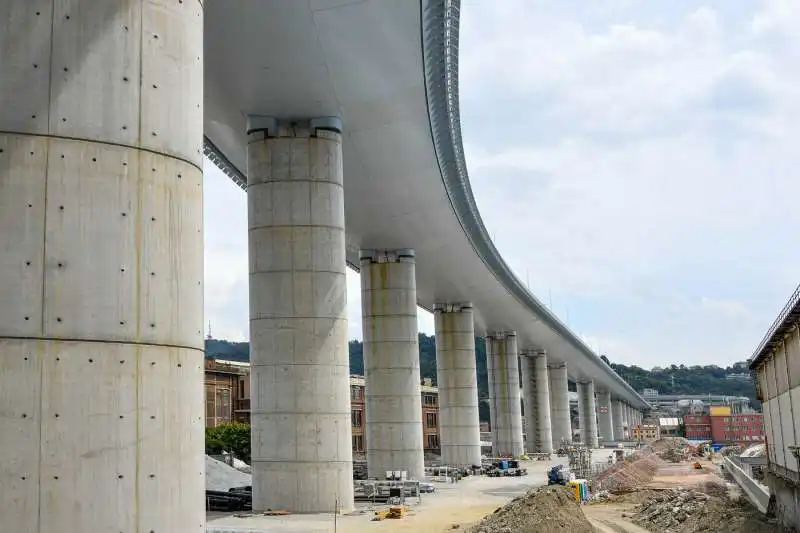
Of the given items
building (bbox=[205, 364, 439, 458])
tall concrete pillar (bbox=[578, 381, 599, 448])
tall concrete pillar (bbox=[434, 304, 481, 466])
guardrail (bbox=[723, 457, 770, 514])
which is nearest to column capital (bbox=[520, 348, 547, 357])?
building (bbox=[205, 364, 439, 458])

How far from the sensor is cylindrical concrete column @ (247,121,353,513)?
2889 cm

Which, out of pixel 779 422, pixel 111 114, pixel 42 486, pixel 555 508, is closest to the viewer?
pixel 42 486

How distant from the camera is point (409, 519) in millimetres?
30578

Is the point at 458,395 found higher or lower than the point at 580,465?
higher

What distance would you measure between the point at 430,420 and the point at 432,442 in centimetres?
336

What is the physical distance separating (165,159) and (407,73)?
1717 centimetres

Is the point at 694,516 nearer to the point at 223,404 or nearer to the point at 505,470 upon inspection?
the point at 505,470

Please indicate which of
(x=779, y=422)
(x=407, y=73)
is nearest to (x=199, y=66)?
(x=407, y=73)

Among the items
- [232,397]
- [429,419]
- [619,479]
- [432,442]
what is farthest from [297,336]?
[429,419]

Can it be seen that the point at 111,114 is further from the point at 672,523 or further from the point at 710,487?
the point at 710,487

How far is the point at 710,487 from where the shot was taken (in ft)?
183

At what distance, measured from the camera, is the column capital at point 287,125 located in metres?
30.6

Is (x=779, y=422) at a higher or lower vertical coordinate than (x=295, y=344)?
lower

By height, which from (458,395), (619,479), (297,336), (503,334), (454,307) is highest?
(454,307)
